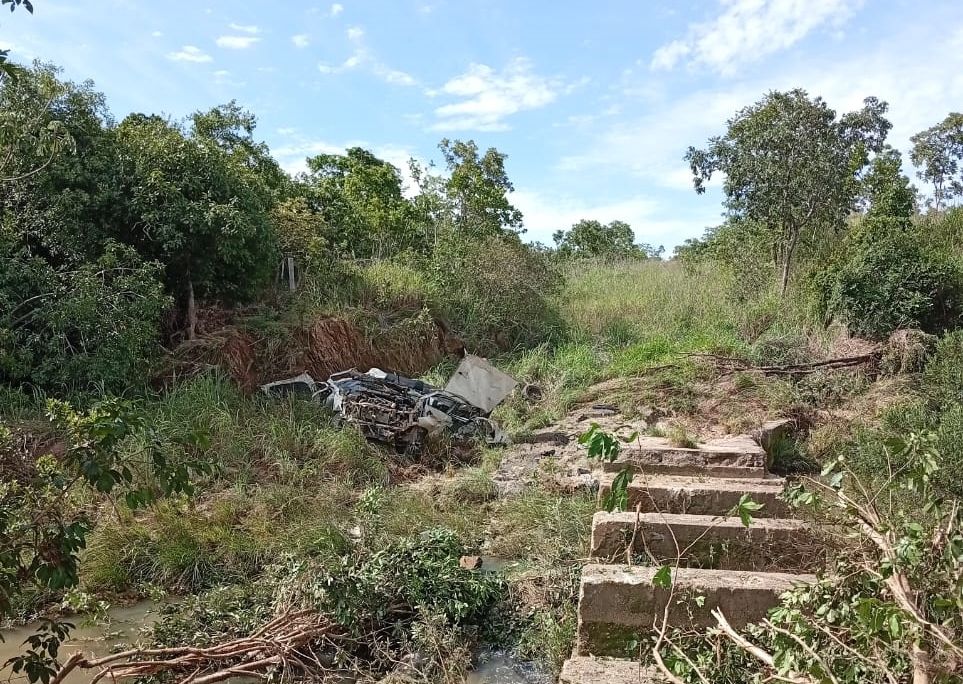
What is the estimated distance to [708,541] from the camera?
432 centimetres

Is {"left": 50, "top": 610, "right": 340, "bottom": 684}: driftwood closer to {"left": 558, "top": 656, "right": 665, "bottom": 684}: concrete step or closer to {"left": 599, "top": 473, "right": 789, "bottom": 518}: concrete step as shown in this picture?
{"left": 558, "top": 656, "right": 665, "bottom": 684}: concrete step

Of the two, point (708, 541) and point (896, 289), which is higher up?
point (896, 289)

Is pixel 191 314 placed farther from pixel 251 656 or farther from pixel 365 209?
pixel 251 656

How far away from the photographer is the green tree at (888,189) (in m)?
11.6

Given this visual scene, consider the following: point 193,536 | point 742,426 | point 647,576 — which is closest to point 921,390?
point 742,426

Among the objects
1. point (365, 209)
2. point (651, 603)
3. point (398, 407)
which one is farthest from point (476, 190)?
point (651, 603)

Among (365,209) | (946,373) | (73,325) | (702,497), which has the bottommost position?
(702,497)

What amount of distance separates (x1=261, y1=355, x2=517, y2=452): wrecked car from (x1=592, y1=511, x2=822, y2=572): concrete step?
157 inches

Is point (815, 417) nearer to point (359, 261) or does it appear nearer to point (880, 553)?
point (880, 553)

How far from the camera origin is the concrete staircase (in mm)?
3619

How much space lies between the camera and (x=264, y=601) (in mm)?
4828

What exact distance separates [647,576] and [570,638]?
0.66 m

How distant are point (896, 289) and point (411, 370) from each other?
6466 millimetres

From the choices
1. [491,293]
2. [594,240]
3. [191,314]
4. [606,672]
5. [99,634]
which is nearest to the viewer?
[606,672]
